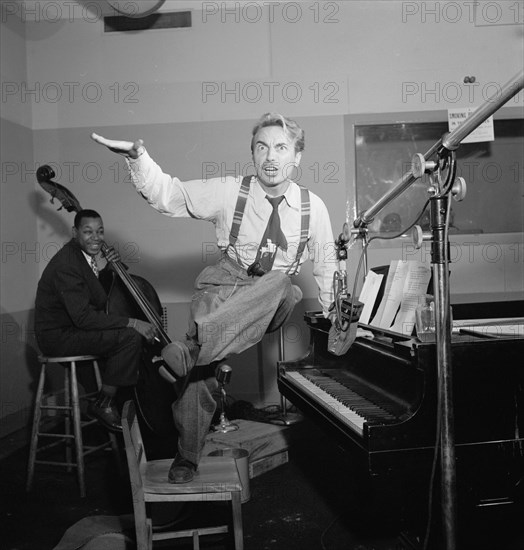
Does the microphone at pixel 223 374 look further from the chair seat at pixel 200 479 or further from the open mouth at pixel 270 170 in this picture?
the open mouth at pixel 270 170

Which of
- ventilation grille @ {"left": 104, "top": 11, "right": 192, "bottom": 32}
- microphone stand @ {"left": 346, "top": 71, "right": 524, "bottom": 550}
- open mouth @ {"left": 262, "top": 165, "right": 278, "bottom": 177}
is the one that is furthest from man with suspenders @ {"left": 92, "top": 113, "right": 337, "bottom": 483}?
ventilation grille @ {"left": 104, "top": 11, "right": 192, "bottom": 32}

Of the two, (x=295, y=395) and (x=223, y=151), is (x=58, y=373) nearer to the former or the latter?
(x=223, y=151)

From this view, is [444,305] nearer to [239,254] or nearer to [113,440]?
[239,254]

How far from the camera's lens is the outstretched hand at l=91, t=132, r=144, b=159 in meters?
1.93

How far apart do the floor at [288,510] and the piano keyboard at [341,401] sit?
0.48 feet

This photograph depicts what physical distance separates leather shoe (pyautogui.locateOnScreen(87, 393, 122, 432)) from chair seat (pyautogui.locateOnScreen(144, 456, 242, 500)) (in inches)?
45.7

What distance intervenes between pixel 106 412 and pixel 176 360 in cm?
165

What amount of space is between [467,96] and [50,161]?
3.32m

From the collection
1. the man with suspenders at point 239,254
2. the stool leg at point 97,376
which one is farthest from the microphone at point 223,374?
the stool leg at point 97,376

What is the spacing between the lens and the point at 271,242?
2.49 m

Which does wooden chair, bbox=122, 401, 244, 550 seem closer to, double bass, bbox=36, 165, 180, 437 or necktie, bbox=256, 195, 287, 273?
necktie, bbox=256, 195, 287, 273

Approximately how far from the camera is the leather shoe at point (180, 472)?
6.77 ft

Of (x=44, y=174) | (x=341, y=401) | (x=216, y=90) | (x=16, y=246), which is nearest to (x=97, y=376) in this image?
(x=44, y=174)

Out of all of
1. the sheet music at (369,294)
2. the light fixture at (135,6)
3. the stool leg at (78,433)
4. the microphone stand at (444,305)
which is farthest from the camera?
the light fixture at (135,6)
